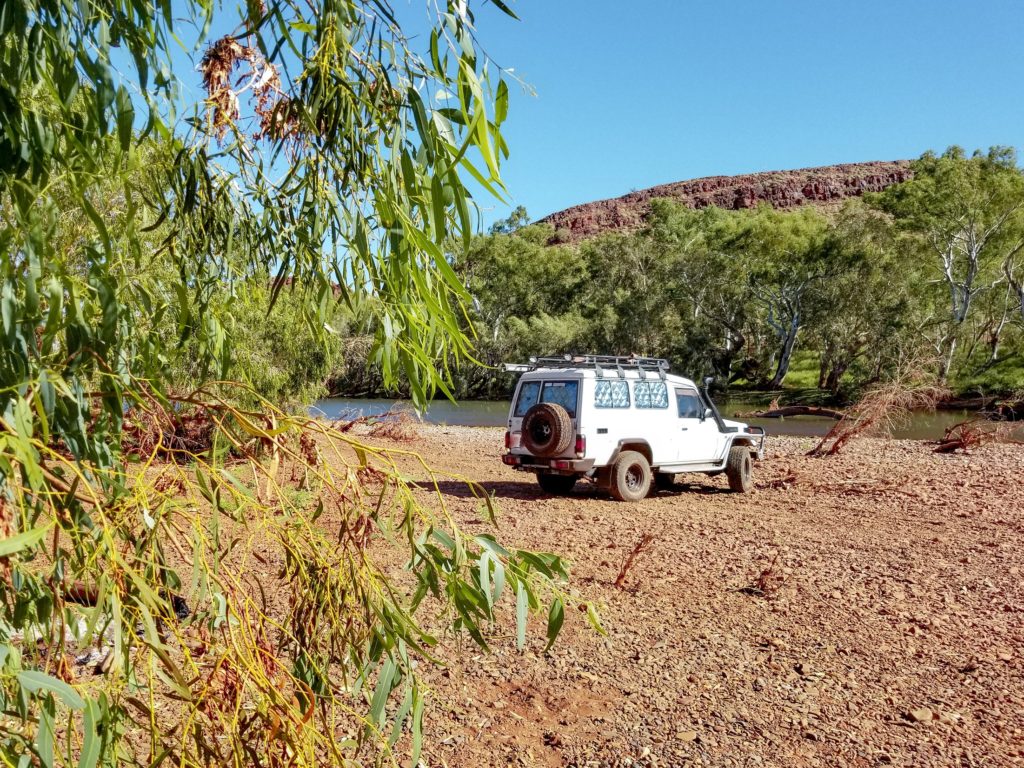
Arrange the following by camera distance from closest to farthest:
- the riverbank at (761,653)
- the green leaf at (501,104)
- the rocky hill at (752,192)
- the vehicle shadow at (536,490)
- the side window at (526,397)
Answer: the green leaf at (501,104), the riverbank at (761,653), the side window at (526,397), the vehicle shadow at (536,490), the rocky hill at (752,192)

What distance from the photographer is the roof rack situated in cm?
1195

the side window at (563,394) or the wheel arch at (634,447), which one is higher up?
the side window at (563,394)

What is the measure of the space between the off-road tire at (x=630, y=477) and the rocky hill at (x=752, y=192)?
14485cm

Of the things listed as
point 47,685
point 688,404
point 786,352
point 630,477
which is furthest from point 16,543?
point 786,352

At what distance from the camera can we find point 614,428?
455 inches

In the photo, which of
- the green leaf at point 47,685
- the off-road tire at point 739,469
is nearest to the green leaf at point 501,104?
the green leaf at point 47,685

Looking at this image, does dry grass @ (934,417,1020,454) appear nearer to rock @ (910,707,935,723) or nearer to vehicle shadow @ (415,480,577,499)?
vehicle shadow @ (415,480,577,499)

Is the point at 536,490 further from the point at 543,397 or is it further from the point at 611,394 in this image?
the point at 611,394

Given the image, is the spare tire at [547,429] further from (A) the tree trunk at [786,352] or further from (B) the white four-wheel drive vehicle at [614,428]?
(A) the tree trunk at [786,352]

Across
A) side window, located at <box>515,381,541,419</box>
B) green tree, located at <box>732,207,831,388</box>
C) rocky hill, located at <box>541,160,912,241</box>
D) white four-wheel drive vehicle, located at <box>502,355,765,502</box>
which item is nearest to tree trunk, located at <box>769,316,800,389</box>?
green tree, located at <box>732,207,831,388</box>

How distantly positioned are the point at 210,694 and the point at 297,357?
1517cm

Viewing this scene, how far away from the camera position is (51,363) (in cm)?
205

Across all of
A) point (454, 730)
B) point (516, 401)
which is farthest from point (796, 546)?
point (454, 730)

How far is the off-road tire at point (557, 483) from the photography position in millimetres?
12641
